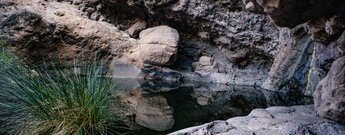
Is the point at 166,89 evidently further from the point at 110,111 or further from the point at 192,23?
the point at 110,111

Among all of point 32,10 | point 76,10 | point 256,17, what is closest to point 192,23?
point 256,17

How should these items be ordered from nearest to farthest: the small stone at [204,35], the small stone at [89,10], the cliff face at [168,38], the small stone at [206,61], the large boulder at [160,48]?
the cliff face at [168,38] → the large boulder at [160,48] → the small stone at [206,61] → the small stone at [204,35] → the small stone at [89,10]

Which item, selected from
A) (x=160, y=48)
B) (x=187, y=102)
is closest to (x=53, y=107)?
(x=187, y=102)

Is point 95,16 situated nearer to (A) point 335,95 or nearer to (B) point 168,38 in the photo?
(B) point 168,38

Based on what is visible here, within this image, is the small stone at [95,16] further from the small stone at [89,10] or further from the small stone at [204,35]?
the small stone at [204,35]

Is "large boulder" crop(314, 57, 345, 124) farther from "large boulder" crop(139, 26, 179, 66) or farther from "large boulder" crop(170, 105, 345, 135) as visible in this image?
"large boulder" crop(139, 26, 179, 66)

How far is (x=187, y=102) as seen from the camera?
25.6 feet

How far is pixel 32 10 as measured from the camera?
11.3 metres

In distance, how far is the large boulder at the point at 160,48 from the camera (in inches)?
459

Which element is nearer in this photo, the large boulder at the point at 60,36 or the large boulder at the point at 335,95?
the large boulder at the point at 335,95

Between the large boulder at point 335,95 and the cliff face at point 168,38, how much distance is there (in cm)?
509

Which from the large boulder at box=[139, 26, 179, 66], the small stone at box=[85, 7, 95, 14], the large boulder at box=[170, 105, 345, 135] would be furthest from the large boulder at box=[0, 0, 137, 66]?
the large boulder at box=[170, 105, 345, 135]

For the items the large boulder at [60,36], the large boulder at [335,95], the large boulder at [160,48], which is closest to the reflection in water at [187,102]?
the large boulder at [160,48]

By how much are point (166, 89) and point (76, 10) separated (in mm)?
5332
